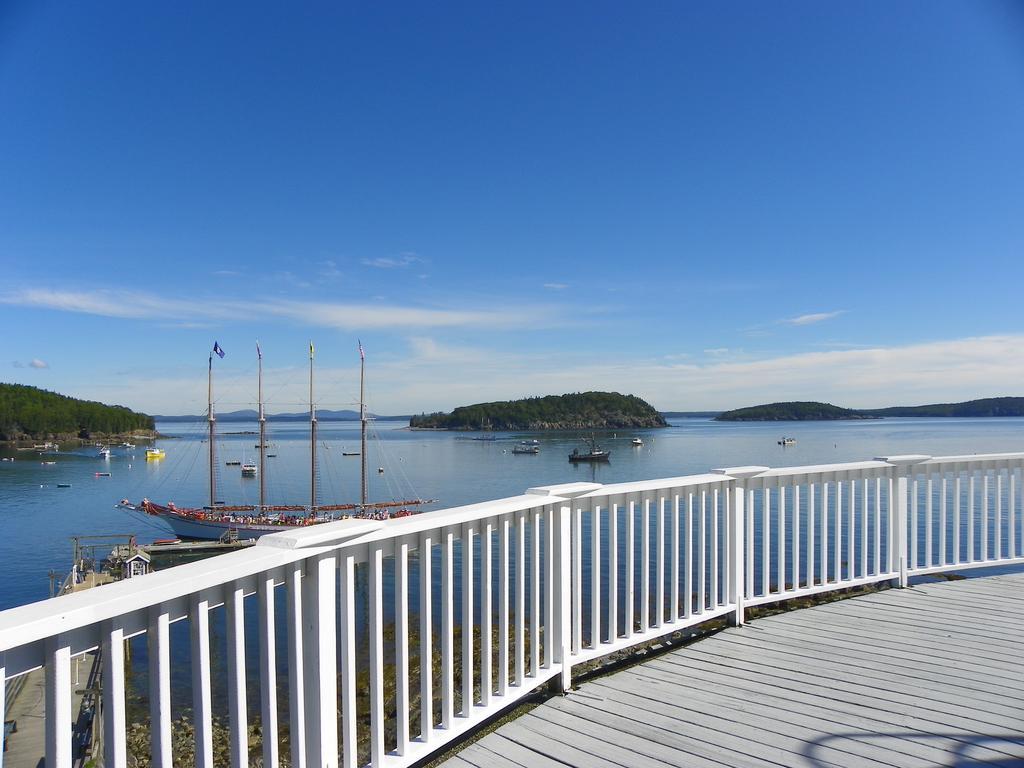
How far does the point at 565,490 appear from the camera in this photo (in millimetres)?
2891

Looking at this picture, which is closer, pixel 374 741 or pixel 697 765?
pixel 374 741

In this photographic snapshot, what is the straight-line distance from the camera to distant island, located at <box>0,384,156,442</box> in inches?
3684

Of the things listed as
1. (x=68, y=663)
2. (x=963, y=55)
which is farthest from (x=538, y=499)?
(x=963, y=55)

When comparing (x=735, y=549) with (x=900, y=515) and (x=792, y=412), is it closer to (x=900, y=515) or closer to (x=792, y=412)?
(x=900, y=515)

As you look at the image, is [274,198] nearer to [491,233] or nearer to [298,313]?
[491,233]

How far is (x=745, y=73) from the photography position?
12312 mm

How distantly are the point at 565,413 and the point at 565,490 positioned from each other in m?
112

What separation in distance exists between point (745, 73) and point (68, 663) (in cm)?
1409

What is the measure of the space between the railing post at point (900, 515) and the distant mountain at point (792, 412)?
122 m

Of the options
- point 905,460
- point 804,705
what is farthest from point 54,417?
point 804,705

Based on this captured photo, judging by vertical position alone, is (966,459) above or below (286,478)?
above

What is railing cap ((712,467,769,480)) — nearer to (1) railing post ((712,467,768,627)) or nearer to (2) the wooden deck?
(1) railing post ((712,467,768,627))

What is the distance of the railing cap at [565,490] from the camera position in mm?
2811

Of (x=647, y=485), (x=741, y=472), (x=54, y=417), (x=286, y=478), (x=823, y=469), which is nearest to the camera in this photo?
(x=647, y=485)
